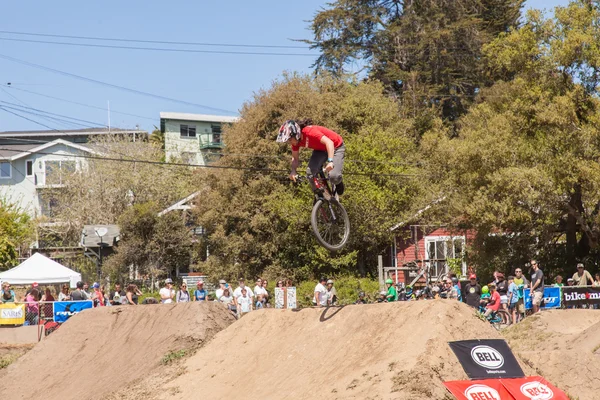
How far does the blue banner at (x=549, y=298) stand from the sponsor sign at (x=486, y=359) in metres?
8.65

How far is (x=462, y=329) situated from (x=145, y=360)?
8.22m

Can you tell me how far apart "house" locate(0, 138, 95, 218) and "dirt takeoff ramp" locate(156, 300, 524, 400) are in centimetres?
4200

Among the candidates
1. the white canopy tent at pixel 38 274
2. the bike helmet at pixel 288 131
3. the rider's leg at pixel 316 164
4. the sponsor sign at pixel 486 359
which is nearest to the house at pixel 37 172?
the white canopy tent at pixel 38 274

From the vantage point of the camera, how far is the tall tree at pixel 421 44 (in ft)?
164

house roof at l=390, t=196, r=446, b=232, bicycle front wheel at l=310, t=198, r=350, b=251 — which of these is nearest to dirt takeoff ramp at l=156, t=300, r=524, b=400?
bicycle front wheel at l=310, t=198, r=350, b=251

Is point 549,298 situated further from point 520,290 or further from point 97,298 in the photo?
point 97,298

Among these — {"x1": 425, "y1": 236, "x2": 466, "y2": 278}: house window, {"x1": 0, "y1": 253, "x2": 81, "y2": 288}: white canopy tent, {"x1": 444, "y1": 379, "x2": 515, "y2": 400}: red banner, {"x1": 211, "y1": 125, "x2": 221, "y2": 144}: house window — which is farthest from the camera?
{"x1": 211, "y1": 125, "x2": 221, "y2": 144}: house window

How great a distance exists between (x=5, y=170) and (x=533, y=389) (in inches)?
2248

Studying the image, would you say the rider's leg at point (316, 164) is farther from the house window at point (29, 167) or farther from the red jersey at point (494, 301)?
the house window at point (29, 167)

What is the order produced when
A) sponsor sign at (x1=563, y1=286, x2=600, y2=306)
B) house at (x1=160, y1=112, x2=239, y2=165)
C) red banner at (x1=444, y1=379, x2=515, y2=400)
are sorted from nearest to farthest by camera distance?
red banner at (x1=444, y1=379, x2=515, y2=400) < sponsor sign at (x1=563, y1=286, x2=600, y2=306) < house at (x1=160, y1=112, x2=239, y2=165)

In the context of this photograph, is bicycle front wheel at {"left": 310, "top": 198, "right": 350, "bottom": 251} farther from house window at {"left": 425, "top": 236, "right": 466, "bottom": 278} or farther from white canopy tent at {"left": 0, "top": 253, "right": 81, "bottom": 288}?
house window at {"left": 425, "top": 236, "right": 466, "bottom": 278}

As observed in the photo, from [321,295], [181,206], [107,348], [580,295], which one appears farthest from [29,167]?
[580,295]

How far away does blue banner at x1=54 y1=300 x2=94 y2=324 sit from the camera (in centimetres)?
2456

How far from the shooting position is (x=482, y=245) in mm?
31953
